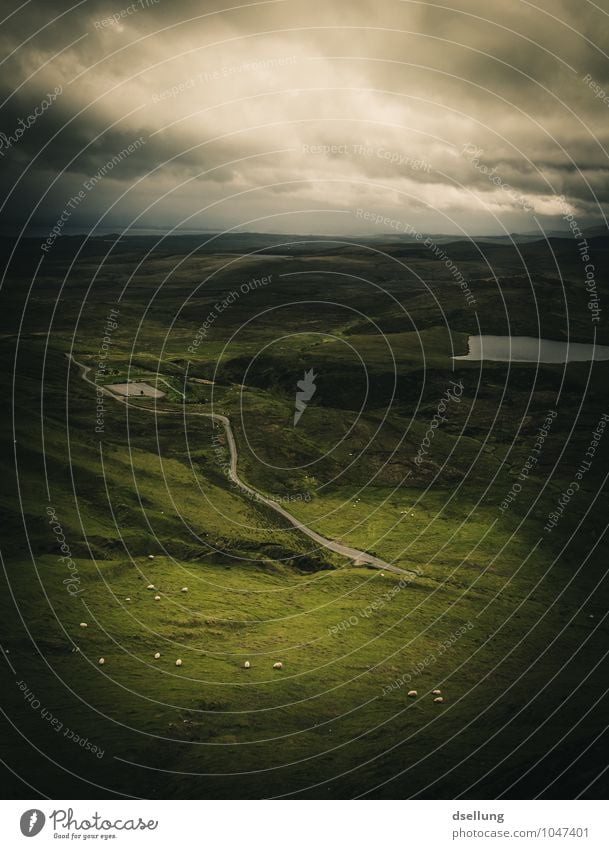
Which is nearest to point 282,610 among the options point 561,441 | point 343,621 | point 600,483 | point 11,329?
point 343,621

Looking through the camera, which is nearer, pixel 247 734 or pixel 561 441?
pixel 247 734

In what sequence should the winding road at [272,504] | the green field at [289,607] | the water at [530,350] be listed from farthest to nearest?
1. the water at [530,350]
2. the winding road at [272,504]
3. the green field at [289,607]

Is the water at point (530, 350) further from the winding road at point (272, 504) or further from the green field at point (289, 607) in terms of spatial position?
the winding road at point (272, 504)

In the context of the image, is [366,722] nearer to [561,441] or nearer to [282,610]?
[282,610]

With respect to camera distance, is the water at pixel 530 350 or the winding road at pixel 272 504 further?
the water at pixel 530 350

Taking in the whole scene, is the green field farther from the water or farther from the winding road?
the water

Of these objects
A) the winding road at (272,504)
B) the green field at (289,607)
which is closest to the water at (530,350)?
the green field at (289,607)

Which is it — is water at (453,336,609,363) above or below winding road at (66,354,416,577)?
above

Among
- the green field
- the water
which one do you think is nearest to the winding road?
the green field
